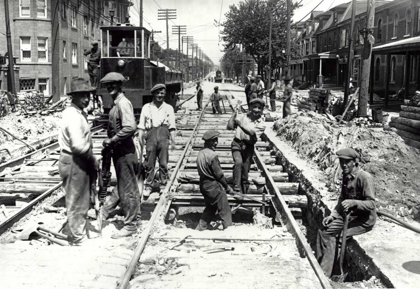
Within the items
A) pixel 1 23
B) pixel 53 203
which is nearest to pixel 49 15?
pixel 1 23

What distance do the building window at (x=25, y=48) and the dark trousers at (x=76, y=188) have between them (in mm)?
30982

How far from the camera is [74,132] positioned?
5234 mm

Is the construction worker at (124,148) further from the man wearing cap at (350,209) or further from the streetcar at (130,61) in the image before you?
the streetcar at (130,61)

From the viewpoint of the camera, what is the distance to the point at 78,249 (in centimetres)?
545

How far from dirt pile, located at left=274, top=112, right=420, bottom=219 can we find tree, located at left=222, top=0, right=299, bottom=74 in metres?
37.3

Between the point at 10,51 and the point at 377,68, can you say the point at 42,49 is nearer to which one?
the point at 10,51

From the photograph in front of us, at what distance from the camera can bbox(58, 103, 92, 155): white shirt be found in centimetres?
524

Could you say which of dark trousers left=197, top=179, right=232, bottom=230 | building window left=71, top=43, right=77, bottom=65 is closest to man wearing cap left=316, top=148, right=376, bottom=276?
dark trousers left=197, top=179, right=232, bottom=230

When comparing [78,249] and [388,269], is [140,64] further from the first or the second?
[388,269]

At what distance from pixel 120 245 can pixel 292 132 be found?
338 inches

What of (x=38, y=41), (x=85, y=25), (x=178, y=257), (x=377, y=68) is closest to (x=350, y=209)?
(x=178, y=257)

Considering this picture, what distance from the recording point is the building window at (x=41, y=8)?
33312mm

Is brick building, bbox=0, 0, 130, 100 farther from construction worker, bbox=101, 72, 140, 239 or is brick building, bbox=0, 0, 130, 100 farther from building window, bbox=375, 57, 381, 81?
construction worker, bbox=101, 72, 140, 239

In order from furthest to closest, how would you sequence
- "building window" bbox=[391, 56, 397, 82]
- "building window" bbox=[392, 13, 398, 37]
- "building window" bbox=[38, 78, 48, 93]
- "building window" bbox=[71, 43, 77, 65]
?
"building window" bbox=[71, 43, 77, 65] < "building window" bbox=[38, 78, 48, 93] < "building window" bbox=[392, 13, 398, 37] < "building window" bbox=[391, 56, 397, 82]
